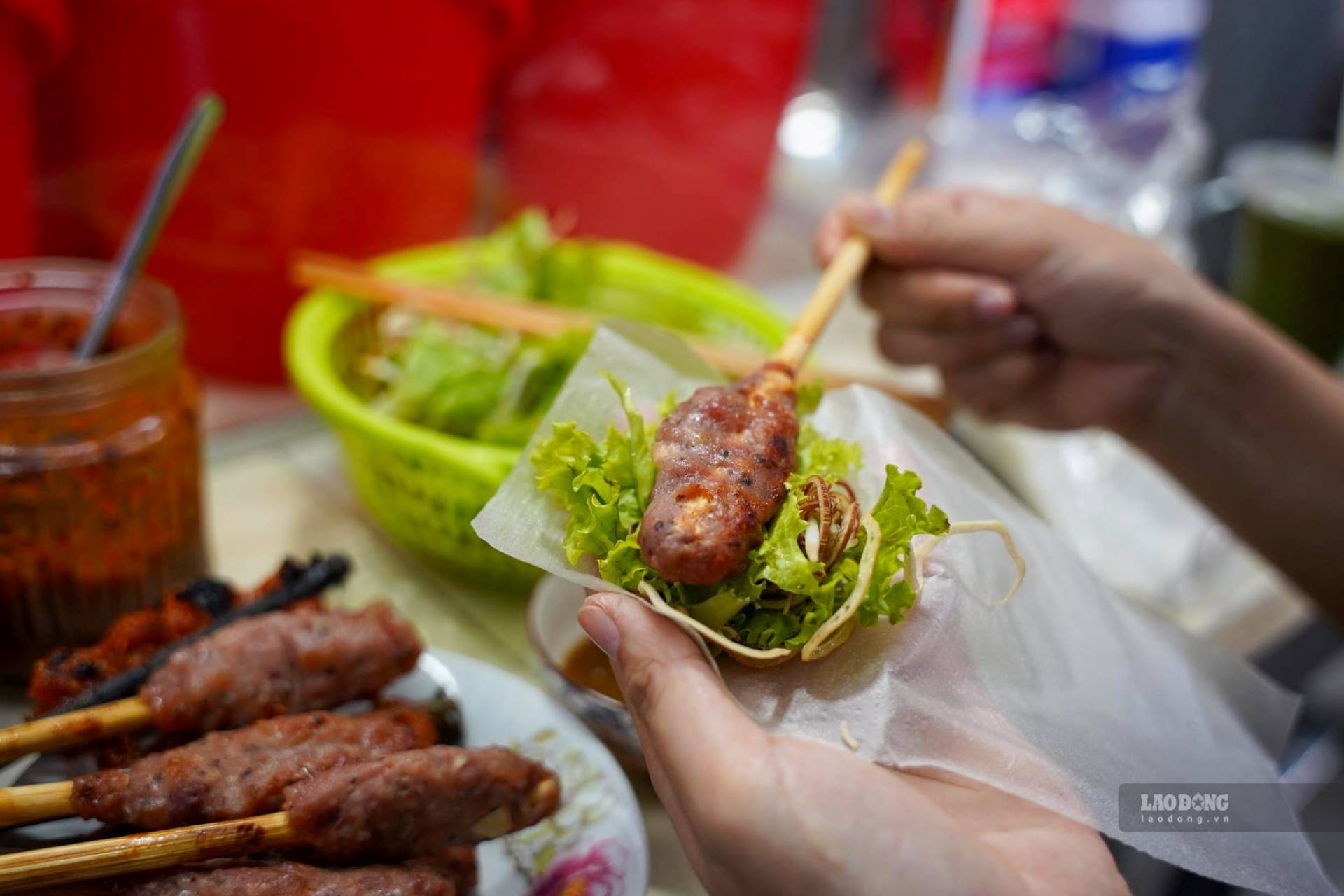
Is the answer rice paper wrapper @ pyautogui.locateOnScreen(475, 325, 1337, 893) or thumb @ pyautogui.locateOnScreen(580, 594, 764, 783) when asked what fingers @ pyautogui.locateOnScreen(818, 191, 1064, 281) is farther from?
thumb @ pyautogui.locateOnScreen(580, 594, 764, 783)

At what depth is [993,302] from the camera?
1.88 m

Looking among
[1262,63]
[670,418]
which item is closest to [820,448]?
[670,418]

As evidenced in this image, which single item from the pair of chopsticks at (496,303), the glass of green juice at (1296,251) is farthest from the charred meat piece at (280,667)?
the glass of green juice at (1296,251)

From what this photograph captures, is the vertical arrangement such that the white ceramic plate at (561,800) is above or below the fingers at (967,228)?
below

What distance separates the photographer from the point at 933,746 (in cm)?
105

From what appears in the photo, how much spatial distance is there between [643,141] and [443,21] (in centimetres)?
80

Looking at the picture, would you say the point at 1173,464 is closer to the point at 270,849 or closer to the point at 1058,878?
the point at 1058,878

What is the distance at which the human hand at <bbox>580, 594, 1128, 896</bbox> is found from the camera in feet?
2.85

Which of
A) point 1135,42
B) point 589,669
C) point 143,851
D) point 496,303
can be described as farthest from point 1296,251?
point 143,851

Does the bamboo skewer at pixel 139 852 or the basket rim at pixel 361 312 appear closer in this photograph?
the bamboo skewer at pixel 139 852

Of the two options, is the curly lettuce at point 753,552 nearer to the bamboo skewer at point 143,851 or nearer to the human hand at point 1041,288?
the bamboo skewer at point 143,851

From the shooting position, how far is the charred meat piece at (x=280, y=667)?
4.10 ft

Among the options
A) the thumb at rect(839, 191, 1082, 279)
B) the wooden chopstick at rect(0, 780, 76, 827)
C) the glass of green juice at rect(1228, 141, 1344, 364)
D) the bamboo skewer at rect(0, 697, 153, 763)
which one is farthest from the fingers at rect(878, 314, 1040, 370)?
the wooden chopstick at rect(0, 780, 76, 827)

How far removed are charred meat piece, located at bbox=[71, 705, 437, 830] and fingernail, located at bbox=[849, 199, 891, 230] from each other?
119 cm
